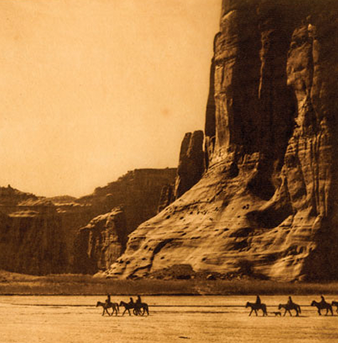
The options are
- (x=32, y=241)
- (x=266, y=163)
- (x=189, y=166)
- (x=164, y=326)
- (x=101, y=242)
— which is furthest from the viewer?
(x=101, y=242)

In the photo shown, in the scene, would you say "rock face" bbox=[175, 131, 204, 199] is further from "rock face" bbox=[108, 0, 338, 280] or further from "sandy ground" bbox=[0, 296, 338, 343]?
"sandy ground" bbox=[0, 296, 338, 343]

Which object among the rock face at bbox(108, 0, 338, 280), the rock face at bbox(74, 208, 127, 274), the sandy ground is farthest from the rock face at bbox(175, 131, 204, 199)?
the sandy ground

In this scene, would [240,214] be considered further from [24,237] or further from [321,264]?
[24,237]

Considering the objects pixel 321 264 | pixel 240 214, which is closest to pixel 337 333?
pixel 321 264

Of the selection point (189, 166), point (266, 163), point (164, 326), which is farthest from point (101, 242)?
point (164, 326)

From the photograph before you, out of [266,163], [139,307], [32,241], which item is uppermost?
[266,163]

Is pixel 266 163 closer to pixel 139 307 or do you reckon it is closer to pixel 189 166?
pixel 189 166

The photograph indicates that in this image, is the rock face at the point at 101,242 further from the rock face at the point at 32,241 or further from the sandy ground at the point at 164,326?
the sandy ground at the point at 164,326
